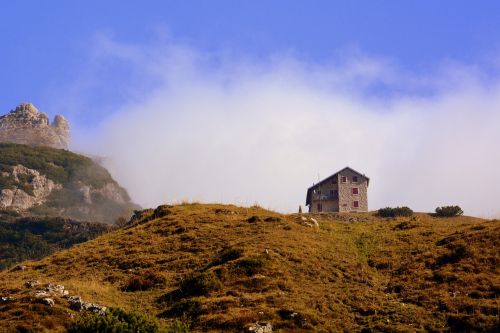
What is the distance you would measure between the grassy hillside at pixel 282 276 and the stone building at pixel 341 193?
4444cm

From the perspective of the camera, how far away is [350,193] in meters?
98.0

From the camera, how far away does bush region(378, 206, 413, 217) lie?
272 ft

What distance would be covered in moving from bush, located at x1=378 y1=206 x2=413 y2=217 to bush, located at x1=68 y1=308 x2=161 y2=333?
197 ft

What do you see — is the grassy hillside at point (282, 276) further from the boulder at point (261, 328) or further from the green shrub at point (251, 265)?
the boulder at point (261, 328)

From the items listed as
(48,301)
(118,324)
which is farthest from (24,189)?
(118,324)

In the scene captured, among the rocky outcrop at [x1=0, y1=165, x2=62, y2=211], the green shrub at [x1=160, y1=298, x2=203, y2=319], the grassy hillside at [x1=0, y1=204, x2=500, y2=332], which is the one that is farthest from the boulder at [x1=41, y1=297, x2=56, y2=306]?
the rocky outcrop at [x1=0, y1=165, x2=62, y2=211]

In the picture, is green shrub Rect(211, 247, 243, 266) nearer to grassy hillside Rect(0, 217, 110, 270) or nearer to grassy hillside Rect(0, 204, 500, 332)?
grassy hillside Rect(0, 204, 500, 332)

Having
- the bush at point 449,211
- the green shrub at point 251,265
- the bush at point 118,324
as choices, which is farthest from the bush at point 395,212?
the bush at point 118,324

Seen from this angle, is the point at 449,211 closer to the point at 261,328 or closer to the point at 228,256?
the point at 228,256

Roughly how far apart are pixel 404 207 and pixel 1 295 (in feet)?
199

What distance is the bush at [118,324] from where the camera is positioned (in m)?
25.4

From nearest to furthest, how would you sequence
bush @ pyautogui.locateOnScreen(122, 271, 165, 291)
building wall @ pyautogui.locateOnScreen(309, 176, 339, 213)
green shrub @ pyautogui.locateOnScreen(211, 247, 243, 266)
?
1. bush @ pyautogui.locateOnScreen(122, 271, 165, 291)
2. green shrub @ pyautogui.locateOnScreen(211, 247, 243, 266)
3. building wall @ pyautogui.locateOnScreen(309, 176, 339, 213)

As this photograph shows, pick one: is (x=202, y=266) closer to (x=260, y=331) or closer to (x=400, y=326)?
(x=260, y=331)

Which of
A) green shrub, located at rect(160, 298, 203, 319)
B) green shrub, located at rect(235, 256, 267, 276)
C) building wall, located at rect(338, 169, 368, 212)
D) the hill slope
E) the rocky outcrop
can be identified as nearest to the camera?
green shrub, located at rect(160, 298, 203, 319)
